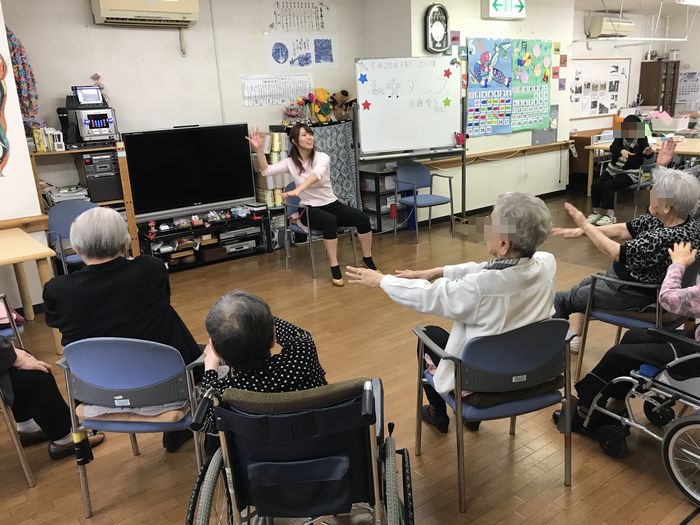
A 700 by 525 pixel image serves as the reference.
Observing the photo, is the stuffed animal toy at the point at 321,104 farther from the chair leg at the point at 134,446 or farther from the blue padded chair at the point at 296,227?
the chair leg at the point at 134,446

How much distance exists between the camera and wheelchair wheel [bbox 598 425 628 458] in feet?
7.16

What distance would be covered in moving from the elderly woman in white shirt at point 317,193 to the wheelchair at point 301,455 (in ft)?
10.0

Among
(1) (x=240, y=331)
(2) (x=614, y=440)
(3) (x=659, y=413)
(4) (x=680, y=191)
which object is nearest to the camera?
(1) (x=240, y=331)

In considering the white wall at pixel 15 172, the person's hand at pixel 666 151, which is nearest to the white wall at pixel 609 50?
the person's hand at pixel 666 151

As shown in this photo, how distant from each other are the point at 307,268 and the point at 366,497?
3587 mm

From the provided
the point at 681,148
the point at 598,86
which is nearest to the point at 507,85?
the point at 681,148

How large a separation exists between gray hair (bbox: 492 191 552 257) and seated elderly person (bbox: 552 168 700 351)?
54cm

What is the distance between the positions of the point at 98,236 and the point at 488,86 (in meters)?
5.46

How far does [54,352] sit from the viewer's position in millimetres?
3471

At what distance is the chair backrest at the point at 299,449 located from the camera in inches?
50.5

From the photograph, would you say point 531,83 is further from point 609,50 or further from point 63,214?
point 63,214

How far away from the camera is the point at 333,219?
15.1ft

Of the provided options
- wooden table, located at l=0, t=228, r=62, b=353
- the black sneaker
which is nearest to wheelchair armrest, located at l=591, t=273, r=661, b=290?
the black sneaker

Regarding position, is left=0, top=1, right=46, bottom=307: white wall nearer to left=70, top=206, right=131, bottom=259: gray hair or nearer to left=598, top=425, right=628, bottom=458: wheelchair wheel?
left=70, top=206, right=131, bottom=259: gray hair
